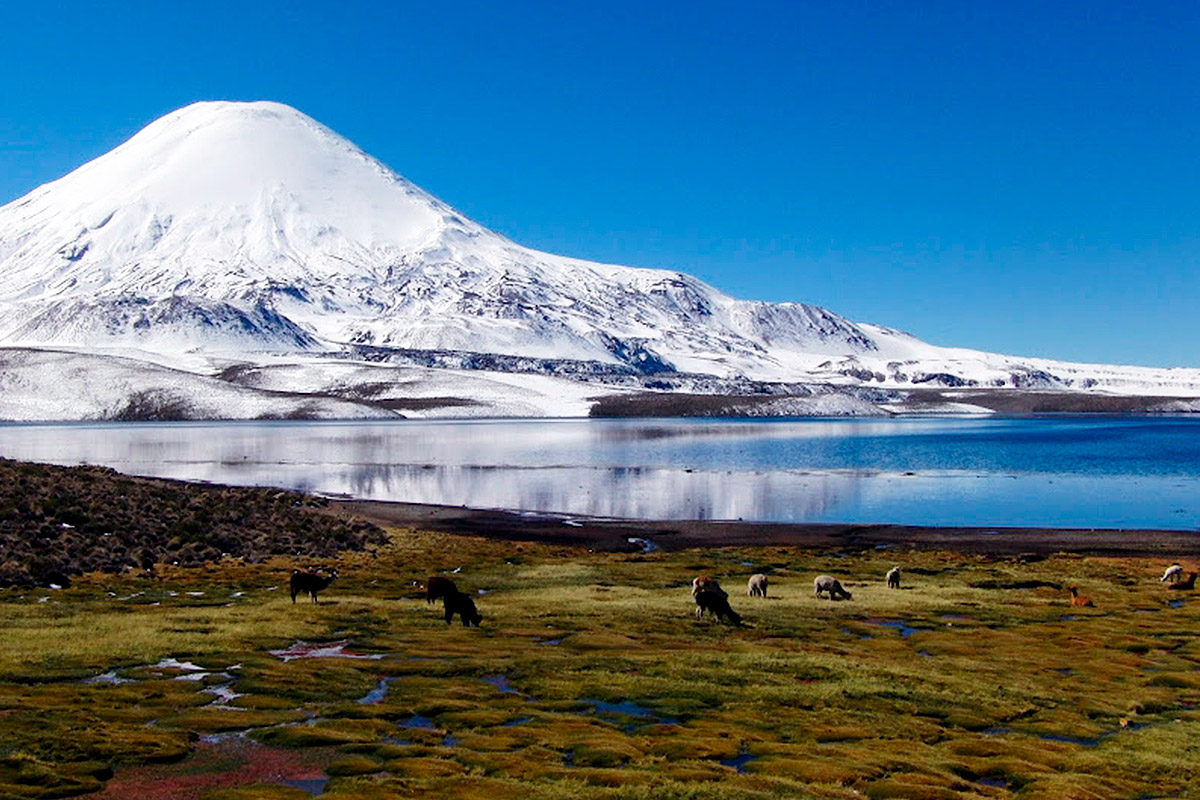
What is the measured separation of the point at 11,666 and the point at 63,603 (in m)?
13.0

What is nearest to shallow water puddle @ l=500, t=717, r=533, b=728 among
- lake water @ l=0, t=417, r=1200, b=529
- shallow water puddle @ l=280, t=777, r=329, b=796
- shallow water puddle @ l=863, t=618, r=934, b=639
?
shallow water puddle @ l=280, t=777, r=329, b=796

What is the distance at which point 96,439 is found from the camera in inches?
7111

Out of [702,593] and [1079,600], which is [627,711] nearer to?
[702,593]

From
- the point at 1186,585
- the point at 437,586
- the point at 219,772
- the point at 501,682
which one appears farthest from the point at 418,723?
the point at 1186,585

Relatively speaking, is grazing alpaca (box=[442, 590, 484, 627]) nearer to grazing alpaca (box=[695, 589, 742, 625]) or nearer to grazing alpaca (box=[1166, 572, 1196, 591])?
grazing alpaca (box=[695, 589, 742, 625])

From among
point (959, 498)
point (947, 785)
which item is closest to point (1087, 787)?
point (947, 785)

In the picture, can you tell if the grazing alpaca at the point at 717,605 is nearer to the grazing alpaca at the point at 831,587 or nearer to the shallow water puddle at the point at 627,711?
the grazing alpaca at the point at 831,587

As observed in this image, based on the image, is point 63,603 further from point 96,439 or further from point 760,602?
point 96,439

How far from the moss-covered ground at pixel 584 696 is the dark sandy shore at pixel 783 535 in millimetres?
22729

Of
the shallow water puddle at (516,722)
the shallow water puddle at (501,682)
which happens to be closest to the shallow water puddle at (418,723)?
the shallow water puddle at (516,722)

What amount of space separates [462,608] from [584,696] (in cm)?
1024

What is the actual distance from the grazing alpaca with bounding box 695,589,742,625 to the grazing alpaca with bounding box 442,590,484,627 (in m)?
7.69

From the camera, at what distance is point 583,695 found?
23.8 meters

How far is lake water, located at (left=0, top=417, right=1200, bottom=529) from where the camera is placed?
86375 mm
